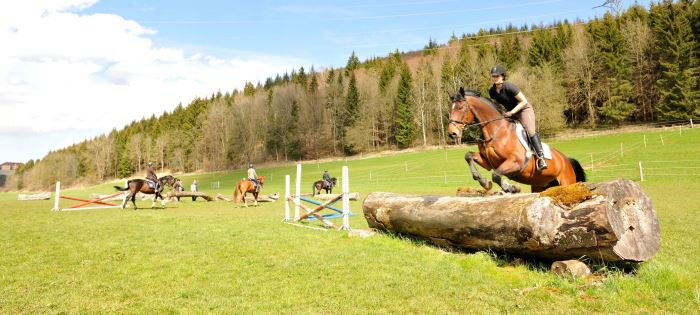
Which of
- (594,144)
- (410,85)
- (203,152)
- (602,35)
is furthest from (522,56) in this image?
(203,152)

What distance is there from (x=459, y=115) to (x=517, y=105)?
45.9 inches

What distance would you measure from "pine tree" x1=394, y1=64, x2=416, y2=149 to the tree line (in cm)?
18

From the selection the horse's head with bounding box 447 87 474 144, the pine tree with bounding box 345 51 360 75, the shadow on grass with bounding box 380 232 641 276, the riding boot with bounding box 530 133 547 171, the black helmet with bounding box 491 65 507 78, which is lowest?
the shadow on grass with bounding box 380 232 641 276

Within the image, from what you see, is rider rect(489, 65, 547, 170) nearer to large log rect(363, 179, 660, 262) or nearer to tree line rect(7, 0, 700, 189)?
large log rect(363, 179, 660, 262)

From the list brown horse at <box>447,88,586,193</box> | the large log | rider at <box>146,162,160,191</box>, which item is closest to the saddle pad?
brown horse at <box>447,88,586,193</box>

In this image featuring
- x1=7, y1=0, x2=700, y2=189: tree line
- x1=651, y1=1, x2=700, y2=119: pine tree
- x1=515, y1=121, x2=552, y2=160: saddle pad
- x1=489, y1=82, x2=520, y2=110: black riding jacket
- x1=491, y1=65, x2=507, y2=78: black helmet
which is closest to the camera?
x1=515, y1=121, x2=552, y2=160: saddle pad

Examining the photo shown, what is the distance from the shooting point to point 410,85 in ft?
239

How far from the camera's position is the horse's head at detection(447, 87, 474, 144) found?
6925 mm

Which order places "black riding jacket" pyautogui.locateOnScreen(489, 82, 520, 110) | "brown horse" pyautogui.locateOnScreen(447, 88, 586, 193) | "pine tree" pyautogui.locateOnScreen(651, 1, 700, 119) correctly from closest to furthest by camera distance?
"brown horse" pyautogui.locateOnScreen(447, 88, 586, 193) → "black riding jacket" pyautogui.locateOnScreen(489, 82, 520, 110) → "pine tree" pyautogui.locateOnScreen(651, 1, 700, 119)

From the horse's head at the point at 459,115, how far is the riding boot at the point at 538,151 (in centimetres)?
111

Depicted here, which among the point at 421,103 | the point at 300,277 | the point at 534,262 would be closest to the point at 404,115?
the point at 421,103

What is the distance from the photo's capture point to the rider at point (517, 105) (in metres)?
7.09

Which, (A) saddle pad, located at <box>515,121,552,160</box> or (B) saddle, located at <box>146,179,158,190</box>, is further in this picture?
(B) saddle, located at <box>146,179,158,190</box>

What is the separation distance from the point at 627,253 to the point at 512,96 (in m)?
3.35
